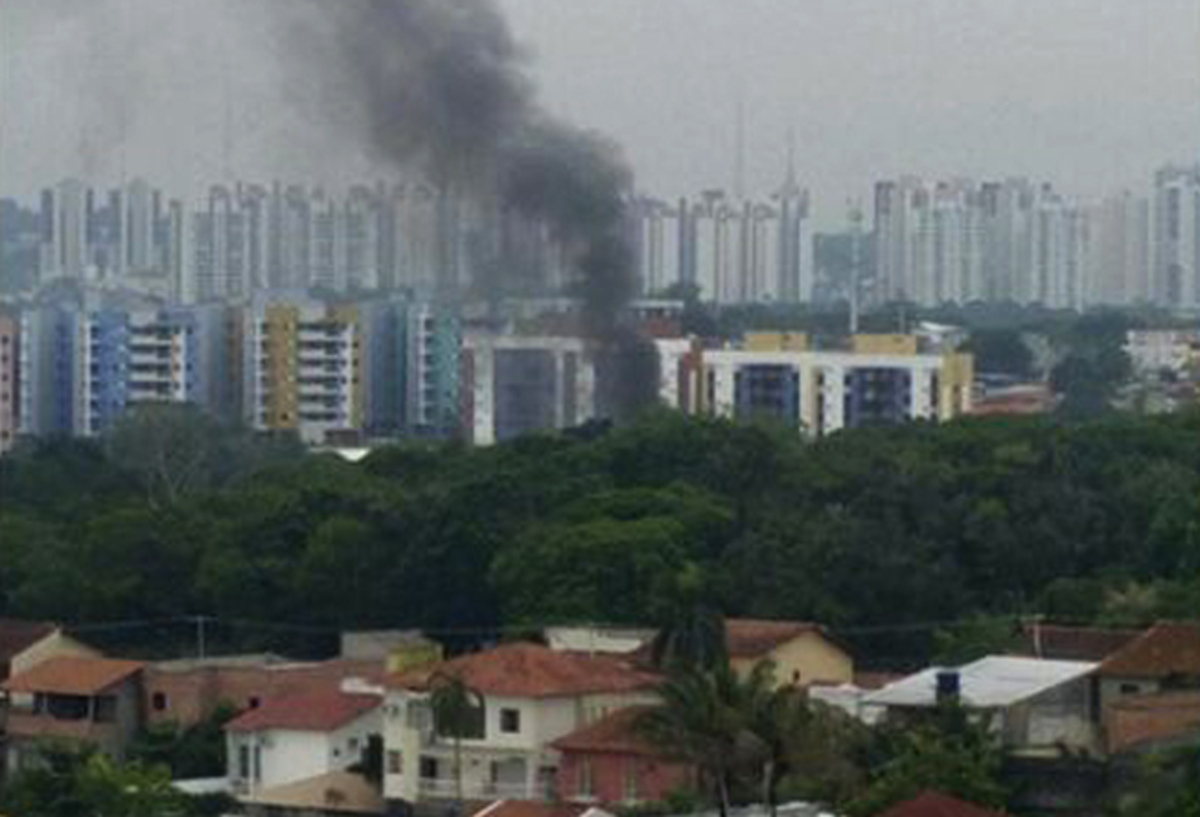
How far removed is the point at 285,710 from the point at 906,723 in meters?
3.40

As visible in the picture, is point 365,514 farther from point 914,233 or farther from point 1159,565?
point 914,233

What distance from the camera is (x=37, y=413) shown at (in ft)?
157

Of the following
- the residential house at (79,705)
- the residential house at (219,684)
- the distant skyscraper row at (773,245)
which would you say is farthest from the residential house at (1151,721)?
the distant skyscraper row at (773,245)

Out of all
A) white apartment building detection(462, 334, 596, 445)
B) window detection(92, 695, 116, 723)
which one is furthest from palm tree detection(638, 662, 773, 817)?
white apartment building detection(462, 334, 596, 445)

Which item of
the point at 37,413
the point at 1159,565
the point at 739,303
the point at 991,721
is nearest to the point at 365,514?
the point at 1159,565

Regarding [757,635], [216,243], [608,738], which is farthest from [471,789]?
[216,243]

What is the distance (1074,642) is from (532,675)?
2592 mm

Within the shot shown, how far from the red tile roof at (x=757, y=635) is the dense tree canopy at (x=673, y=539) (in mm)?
951

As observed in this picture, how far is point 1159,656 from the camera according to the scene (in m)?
19.2

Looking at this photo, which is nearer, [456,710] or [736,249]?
[456,710]

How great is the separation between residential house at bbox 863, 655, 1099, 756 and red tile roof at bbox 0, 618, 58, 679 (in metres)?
5.09

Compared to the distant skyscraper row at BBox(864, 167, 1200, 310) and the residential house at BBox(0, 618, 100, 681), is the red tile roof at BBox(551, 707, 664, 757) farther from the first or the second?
the distant skyscraper row at BBox(864, 167, 1200, 310)

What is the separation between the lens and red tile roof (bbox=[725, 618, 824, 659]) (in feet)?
66.7

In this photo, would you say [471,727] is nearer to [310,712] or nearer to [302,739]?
[302,739]
